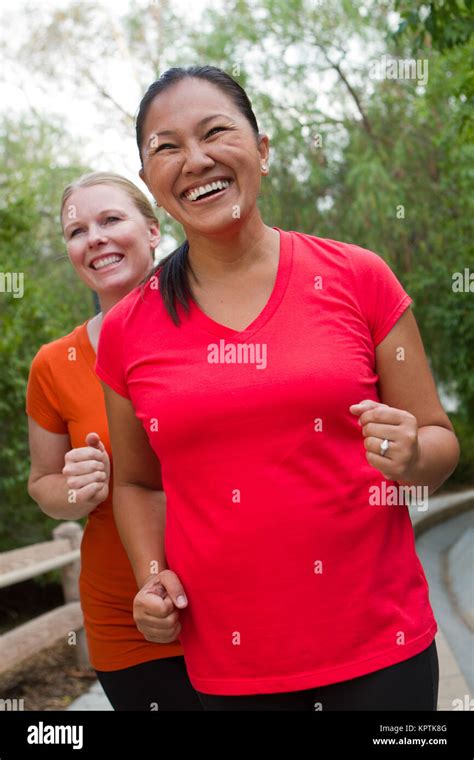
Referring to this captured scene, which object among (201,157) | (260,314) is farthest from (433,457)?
(201,157)

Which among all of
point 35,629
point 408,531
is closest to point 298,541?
point 408,531

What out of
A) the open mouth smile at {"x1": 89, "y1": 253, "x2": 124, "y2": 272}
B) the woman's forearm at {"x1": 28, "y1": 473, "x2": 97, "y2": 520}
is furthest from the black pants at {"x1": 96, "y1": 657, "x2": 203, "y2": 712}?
the open mouth smile at {"x1": 89, "y1": 253, "x2": 124, "y2": 272}

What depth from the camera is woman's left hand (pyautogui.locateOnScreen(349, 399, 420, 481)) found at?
154cm

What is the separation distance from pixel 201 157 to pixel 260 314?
30 cm

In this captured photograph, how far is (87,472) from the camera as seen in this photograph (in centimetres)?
217

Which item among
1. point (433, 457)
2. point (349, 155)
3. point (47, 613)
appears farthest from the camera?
point (349, 155)

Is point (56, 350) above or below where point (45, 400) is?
above

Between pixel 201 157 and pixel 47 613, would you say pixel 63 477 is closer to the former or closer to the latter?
pixel 201 157

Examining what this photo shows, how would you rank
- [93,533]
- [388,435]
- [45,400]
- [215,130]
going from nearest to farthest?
1. [388,435]
2. [215,130]
3. [93,533]
4. [45,400]

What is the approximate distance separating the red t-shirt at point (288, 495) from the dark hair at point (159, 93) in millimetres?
87

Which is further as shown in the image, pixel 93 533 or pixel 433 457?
pixel 93 533

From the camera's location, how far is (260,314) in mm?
1705

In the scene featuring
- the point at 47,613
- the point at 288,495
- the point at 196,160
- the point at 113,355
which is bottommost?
the point at 47,613

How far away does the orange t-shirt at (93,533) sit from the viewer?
2.31 m
